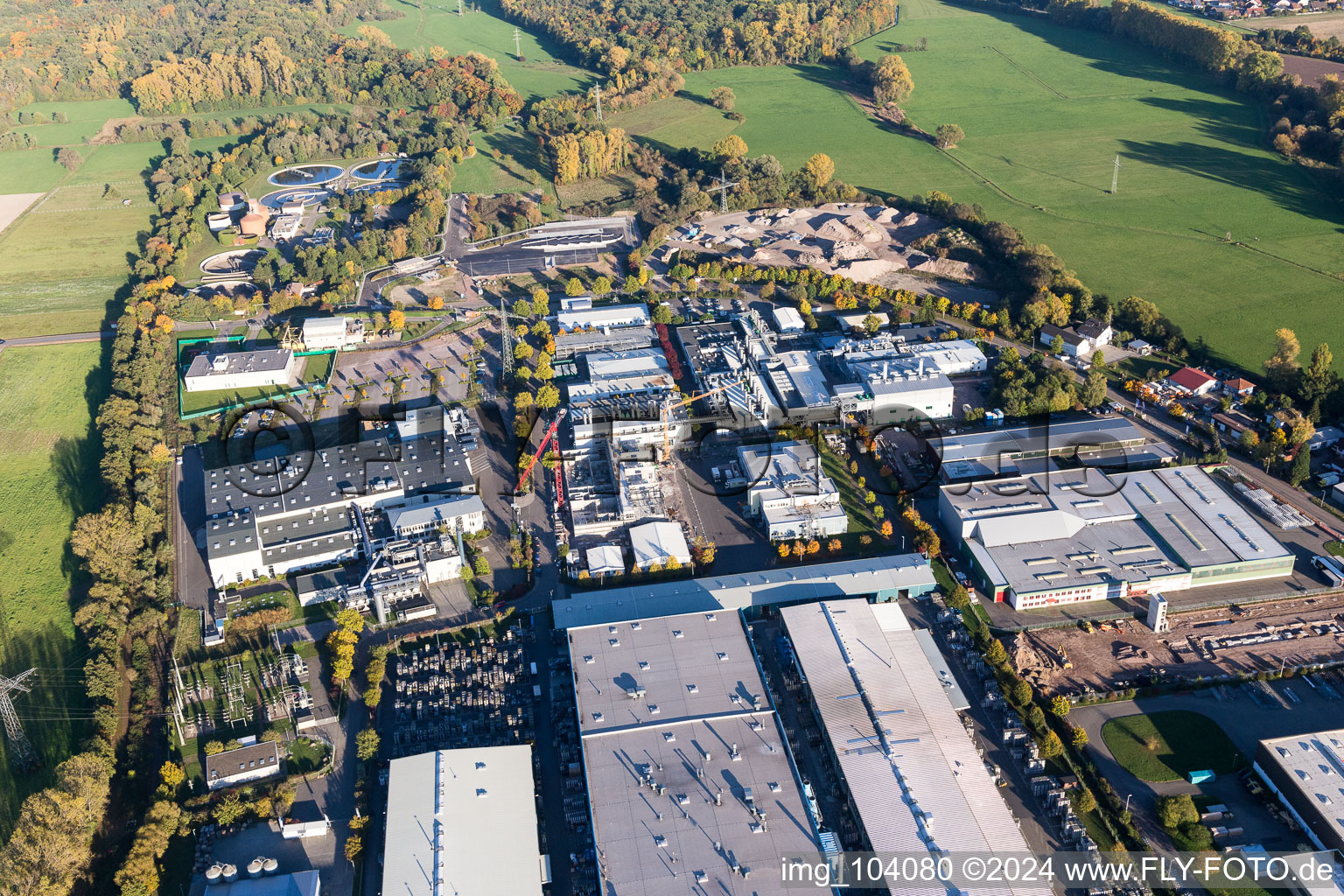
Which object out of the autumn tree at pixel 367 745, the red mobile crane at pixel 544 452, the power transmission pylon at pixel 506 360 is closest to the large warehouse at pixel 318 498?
the red mobile crane at pixel 544 452

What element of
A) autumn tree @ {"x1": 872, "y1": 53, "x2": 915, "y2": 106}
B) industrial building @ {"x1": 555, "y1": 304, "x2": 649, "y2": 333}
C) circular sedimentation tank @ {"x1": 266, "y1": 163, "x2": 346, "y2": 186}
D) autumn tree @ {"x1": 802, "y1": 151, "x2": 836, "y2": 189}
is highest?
autumn tree @ {"x1": 872, "y1": 53, "x2": 915, "y2": 106}

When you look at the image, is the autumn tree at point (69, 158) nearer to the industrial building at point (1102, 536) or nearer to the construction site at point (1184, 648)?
the industrial building at point (1102, 536)

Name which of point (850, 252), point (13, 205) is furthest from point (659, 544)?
point (13, 205)

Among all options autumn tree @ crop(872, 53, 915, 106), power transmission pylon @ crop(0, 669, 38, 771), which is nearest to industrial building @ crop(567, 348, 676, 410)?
power transmission pylon @ crop(0, 669, 38, 771)

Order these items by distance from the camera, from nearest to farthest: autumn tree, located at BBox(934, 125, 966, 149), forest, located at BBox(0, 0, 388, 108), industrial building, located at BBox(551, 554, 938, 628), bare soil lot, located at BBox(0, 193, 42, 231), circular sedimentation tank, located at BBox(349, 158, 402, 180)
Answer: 1. industrial building, located at BBox(551, 554, 938, 628)
2. bare soil lot, located at BBox(0, 193, 42, 231)
3. circular sedimentation tank, located at BBox(349, 158, 402, 180)
4. autumn tree, located at BBox(934, 125, 966, 149)
5. forest, located at BBox(0, 0, 388, 108)

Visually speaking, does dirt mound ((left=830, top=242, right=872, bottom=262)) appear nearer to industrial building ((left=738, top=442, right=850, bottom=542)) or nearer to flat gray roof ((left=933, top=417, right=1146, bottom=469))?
flat gray roof ((left=933, top=417, right=1146, bottom=469))

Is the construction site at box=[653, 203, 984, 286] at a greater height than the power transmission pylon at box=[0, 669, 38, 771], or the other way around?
the construction site at box=[653, 203, 984, 286]

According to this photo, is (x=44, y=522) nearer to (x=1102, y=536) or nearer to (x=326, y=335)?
(x=326, y=335)
